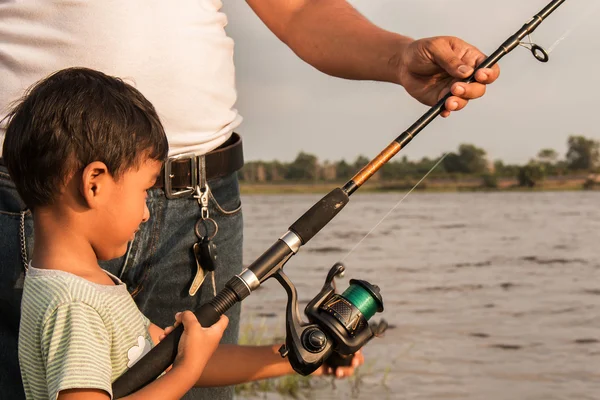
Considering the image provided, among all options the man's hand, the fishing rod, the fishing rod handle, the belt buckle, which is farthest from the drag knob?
the man's hand

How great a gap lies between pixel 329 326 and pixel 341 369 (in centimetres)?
13

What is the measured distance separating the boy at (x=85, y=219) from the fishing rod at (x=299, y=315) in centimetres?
3

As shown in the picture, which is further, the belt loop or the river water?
the river water

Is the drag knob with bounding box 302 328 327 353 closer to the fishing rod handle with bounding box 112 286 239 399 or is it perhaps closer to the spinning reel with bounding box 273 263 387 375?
the spinning reel with bounding box 273 263 387 375

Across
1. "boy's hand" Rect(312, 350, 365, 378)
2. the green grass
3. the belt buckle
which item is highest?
the belt buckle

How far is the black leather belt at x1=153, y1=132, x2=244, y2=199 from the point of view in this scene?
213 cm

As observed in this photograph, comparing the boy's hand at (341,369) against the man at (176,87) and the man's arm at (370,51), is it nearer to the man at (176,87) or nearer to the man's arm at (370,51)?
the man at (176,87)

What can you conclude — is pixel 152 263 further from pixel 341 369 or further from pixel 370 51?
pixel 370 51

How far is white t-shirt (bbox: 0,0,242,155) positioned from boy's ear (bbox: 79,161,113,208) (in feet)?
1.07

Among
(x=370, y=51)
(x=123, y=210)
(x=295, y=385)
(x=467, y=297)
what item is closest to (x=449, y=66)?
(x=370, y=51)

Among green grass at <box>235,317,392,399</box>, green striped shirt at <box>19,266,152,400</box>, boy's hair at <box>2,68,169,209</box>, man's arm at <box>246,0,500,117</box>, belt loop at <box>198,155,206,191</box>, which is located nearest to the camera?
green striped shirt at <box>19,266,152,400</box>

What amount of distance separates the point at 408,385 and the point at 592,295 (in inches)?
187

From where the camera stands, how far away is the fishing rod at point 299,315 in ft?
5.95

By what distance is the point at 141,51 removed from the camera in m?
2.12
